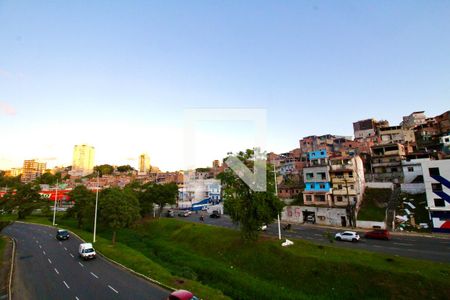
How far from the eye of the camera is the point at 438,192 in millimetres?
46000

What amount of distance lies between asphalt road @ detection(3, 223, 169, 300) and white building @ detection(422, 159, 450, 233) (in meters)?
48.6

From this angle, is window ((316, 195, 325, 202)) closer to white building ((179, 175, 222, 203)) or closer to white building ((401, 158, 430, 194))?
white building ((401, 158, 430, 194))

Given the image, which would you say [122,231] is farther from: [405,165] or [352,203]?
[405,165]

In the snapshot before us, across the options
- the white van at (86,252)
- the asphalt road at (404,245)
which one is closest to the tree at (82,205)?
the white van at (86,252)

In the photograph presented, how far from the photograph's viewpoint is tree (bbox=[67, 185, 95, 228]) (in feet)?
172

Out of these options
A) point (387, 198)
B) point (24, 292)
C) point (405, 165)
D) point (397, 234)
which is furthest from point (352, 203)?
point (24, 292)

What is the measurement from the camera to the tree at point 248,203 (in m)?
35.3

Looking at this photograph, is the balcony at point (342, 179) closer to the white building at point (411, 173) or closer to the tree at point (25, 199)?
the white building at point (411, 173)

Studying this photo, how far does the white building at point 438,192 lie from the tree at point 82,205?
2591 inches

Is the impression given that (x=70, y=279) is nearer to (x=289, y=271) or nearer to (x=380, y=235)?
(x=289, y=271)

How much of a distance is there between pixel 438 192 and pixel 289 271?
36823 millimetres

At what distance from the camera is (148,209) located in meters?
70.2

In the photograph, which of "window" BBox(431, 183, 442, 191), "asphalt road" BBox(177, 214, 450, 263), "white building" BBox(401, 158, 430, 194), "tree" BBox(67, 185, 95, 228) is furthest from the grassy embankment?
"white building" BBox(401, 158, 430, 194)

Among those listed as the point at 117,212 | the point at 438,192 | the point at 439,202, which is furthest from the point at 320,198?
the point at 117,212
